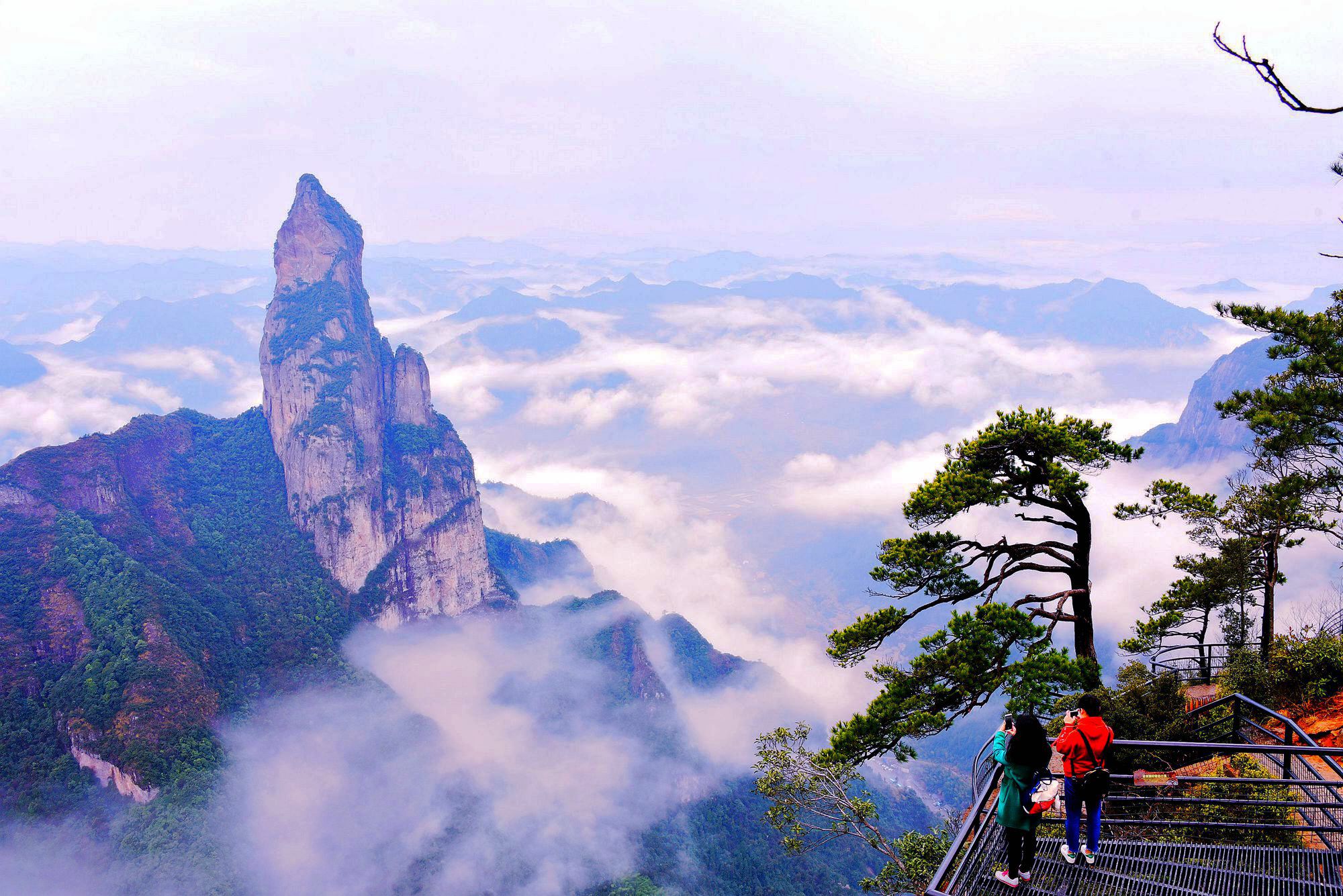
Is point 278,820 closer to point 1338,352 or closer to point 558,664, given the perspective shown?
point 558,664

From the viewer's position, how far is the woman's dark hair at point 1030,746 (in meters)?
9.02

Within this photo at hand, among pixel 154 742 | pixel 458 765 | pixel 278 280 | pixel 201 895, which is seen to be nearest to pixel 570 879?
pixel 458 765

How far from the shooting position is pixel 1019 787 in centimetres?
908

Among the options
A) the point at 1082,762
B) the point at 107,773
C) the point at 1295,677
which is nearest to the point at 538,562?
the point at 107,773

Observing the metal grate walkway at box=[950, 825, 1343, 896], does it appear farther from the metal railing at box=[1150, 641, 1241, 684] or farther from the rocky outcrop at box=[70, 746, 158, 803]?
the rocky outcrop at box=[70, 746, 158, 803]

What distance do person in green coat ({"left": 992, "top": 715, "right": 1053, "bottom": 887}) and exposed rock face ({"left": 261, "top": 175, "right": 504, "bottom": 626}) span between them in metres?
110

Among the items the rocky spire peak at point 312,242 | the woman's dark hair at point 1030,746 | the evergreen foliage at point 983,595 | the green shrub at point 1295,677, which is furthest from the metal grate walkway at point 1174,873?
the rocky spire peak at point 312,242

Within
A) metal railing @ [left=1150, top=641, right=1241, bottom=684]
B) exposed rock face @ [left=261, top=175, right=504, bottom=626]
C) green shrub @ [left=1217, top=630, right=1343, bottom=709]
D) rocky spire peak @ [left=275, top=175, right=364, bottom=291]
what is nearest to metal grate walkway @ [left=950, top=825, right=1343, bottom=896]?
green shrub @ [left=1217, top=630, right=1343, bottom=709]

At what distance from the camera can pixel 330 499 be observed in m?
107

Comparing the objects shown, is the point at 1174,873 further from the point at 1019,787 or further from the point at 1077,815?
the point at 1019,787

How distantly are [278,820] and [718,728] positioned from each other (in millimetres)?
63689

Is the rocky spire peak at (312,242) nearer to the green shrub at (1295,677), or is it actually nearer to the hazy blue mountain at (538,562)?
the hazy blue mountain at (538,562)

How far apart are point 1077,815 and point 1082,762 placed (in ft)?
2.53

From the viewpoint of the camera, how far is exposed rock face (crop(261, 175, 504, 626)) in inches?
4232
